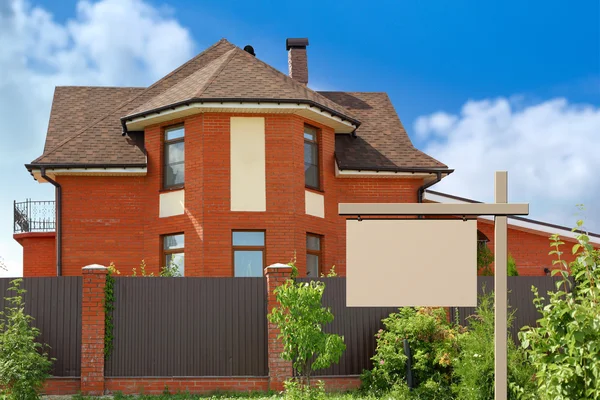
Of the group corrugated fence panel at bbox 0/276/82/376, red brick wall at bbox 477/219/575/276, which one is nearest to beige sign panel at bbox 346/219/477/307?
corrugated fence panel at bbox 0/276/82/376

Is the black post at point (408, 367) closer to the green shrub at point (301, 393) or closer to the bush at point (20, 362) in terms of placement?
the green shrub at point (301, 393)

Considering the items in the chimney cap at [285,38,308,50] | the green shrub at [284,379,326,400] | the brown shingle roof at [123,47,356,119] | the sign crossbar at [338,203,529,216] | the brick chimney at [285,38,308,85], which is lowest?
the green shrub at [284,379,326,400]

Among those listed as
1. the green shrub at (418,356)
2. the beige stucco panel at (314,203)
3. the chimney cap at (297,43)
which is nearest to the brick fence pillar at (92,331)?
the green shrub at (418,356)

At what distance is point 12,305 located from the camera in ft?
48.1

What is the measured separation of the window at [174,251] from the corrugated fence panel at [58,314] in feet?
14.2

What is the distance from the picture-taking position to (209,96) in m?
18.3

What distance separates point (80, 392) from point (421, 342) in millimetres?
6258

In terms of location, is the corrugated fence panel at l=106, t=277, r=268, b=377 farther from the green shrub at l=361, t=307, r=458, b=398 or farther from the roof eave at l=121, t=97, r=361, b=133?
the roof eave at l=121, t=97, r=361, b=133

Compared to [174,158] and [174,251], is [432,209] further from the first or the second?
[174,158]

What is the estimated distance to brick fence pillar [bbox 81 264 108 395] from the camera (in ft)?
47.0

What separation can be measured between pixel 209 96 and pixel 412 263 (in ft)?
37.4

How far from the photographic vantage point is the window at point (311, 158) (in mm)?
19656

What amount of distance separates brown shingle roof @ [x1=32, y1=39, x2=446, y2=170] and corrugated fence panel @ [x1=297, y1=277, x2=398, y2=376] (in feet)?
18.4

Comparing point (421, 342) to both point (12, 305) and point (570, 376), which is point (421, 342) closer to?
point (570, 376)
